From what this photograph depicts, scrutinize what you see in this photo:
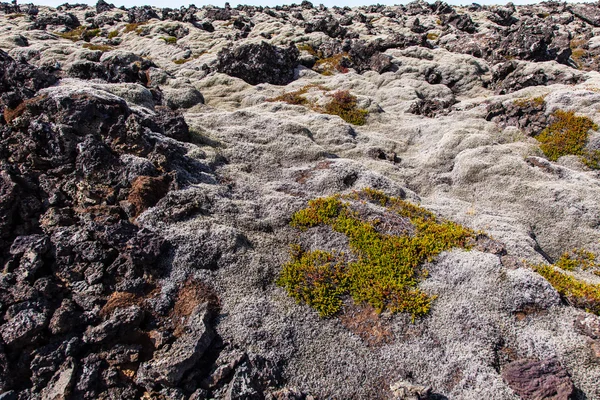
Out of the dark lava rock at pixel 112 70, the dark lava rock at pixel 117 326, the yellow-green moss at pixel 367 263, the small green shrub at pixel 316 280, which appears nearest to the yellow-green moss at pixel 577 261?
the yellow-green moss at pixel 367 263

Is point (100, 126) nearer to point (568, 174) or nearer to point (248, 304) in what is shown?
point (248, 304)

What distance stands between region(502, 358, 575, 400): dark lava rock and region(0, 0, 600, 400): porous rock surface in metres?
0.06

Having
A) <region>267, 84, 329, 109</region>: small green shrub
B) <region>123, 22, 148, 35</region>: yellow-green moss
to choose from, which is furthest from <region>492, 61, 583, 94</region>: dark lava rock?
<region>123, 22, 148, 35</region>: yellow-green moss

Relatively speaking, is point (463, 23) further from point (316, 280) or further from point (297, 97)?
point (316, 280)

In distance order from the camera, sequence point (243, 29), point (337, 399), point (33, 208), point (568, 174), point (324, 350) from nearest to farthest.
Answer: point (337, 399), point (324, 350), point (33, 208), point (568, 174), point (243, 29)

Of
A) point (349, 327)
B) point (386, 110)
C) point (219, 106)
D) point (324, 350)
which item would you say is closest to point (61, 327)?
point (324, 350)

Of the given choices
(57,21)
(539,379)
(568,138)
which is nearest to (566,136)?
(568,138)

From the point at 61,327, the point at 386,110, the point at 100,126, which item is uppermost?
the point at 100,126

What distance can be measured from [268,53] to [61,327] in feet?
144

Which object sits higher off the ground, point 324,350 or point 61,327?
point 61,327

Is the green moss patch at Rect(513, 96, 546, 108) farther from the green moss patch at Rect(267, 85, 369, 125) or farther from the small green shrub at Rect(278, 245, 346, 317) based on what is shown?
the small green shrub at Rect(278, 245, 346, 317)

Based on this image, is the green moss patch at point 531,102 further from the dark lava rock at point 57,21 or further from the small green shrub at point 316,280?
the dark lava rock at point 57,21

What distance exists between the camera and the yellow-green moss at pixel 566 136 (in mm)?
28109

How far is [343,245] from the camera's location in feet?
60.5
